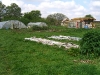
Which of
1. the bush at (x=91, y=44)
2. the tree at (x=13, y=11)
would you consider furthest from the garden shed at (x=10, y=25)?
the tree at (x=13, y=11)

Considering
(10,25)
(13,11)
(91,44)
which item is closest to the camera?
(91,44)

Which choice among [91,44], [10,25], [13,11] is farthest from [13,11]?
[91,44]

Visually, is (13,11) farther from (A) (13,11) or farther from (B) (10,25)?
(B) (10,25)

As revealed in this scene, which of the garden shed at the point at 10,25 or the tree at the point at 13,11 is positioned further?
the tree at the point at 13,11

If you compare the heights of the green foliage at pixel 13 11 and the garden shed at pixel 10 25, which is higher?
the green foliage at pixel 13 11

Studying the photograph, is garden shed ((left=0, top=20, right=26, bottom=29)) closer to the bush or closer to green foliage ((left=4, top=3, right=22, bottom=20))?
the bush

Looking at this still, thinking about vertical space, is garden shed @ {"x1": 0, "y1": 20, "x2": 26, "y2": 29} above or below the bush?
above

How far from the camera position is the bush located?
10.1m

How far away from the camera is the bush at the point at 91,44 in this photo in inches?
396

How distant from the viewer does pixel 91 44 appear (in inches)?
404

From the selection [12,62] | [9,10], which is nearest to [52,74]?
[12,62]

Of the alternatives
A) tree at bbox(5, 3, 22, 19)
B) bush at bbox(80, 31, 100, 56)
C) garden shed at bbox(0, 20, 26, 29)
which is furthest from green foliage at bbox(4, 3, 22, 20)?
bush at bbox(80, 31, 100, 56)

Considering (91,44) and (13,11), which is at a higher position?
→ (13,11)

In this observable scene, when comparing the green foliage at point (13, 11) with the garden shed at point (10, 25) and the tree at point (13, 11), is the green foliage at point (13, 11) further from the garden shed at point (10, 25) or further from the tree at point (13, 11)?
the garden shed at point (10, 25)
